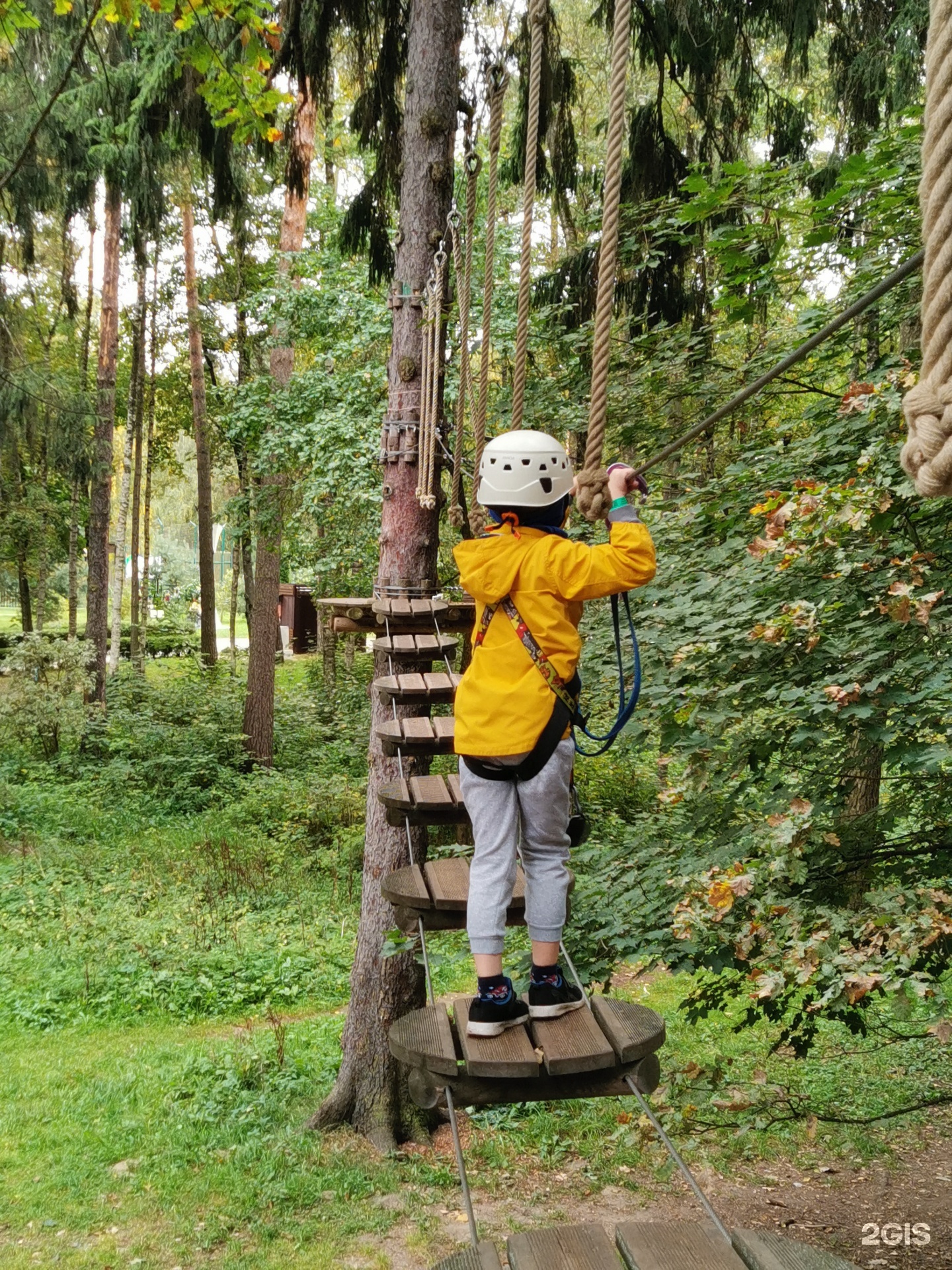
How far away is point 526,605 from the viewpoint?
2.53 metres

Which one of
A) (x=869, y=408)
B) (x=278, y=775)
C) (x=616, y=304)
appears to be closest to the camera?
(x=869, y=408)

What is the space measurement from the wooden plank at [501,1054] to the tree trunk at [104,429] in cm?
1213

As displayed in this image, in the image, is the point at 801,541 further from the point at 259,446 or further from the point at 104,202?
the point at 104,202

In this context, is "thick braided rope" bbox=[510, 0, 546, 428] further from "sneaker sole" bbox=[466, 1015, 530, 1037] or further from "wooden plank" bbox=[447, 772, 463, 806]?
"sneaker sole" bbox=[466, 1015, 530, 1037]

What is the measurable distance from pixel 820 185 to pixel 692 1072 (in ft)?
15.0

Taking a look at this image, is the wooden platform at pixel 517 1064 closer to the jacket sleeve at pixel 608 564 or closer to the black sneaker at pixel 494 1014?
the black sneaker at pixel 494 1014

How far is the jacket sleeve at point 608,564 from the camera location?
2.41 meters

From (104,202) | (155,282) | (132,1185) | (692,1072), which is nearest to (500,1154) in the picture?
(132,1185)

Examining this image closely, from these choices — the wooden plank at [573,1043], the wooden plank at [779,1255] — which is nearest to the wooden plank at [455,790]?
the wooden plank at [573,1043]

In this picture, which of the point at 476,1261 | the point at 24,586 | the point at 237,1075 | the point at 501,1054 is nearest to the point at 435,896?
the point at 501,1054

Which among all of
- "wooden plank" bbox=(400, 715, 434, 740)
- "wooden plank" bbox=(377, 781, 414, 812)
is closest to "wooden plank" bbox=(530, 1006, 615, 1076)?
"wooden plank" bbox=(377, 781, 414, 812)

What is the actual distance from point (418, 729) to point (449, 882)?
984 millimetres

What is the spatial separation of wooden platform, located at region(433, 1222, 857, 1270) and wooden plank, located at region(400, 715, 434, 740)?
2028 mm

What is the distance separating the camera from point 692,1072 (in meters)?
3.85
